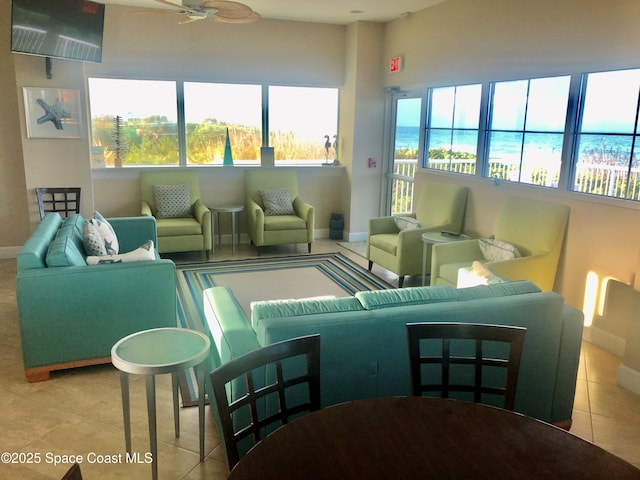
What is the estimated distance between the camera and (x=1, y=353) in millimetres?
3531

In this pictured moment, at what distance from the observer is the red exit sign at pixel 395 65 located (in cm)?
622

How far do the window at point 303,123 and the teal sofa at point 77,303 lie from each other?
399 cm

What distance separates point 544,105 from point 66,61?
4.83 m

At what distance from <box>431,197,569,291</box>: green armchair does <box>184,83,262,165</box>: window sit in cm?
339

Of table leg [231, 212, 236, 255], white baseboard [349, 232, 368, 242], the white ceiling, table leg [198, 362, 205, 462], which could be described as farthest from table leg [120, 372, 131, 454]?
white baseboard [349, 232, 368, 242]

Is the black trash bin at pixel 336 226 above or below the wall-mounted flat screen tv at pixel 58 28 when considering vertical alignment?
below

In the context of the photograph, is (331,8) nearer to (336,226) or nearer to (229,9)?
(229,9)

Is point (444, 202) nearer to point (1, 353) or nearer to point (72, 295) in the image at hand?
point (72, 295)

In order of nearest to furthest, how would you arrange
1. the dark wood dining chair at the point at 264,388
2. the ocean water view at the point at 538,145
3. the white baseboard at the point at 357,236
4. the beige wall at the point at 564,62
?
the dark wood dining chair at the point at 264,388, the beige wall at the point at 564,62, the ocean water view at the point at 538,145, the white baseboard at the point at 357,236

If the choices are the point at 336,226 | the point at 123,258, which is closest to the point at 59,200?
the point at 123,258

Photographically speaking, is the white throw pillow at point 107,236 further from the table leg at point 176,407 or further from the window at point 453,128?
the window at point 453,128

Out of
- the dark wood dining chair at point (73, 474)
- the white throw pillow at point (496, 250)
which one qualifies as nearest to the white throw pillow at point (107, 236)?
the dark wood dining chair at point (73, 474)

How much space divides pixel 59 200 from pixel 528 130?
4944mm

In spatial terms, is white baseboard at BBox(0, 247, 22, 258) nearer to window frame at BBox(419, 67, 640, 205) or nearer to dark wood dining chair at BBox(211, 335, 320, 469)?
dark wood dining chair at BBox(211, 335, 320, 469)
